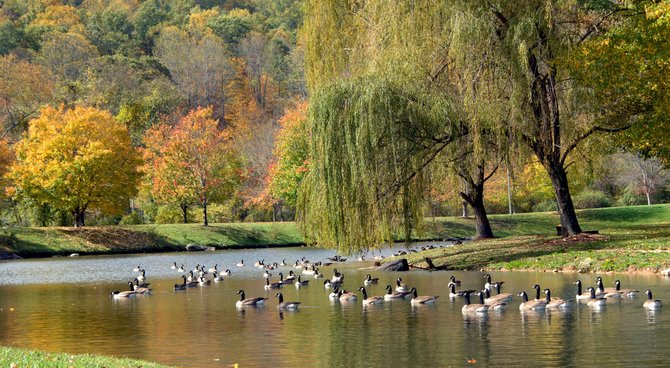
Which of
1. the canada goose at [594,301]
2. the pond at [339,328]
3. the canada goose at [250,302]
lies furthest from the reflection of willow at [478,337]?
the canada goose at [250,302]

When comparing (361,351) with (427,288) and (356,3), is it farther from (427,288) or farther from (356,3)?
(356,3)

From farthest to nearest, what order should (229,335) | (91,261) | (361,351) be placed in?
(91,261) < (229,335) < (361,351)

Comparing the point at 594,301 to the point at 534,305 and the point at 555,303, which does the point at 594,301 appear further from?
the point at 534,305

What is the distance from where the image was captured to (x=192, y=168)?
265ft

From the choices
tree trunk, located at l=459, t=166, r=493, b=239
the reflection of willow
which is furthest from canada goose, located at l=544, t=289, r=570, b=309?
tree trunk, located at l=459, t=166, r=493, b=239

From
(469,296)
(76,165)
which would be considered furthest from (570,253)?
(76,165)

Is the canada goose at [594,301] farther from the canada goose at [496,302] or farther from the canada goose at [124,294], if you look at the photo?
the canada goose at [124,294]

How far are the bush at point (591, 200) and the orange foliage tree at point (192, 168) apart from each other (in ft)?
103

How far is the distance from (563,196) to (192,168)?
45.1 m

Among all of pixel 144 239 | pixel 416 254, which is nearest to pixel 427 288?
pixel 416 254

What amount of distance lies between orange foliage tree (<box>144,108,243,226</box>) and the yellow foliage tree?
4.79m

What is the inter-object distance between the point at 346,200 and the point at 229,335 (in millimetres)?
14196

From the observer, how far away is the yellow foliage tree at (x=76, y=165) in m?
70.6

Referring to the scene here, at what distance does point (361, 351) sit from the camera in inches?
797
